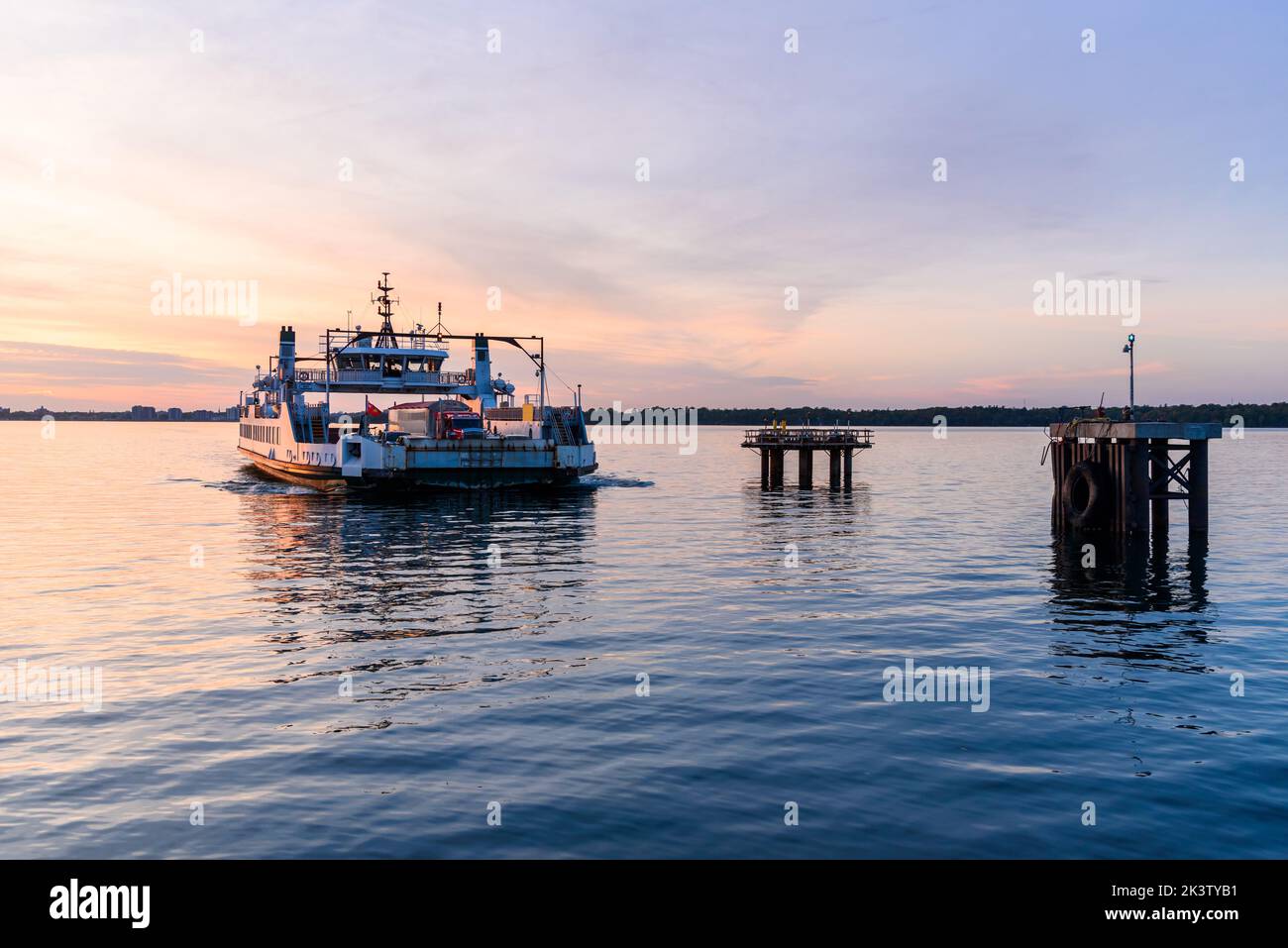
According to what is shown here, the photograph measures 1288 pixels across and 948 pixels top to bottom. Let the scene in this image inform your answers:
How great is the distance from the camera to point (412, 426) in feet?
238

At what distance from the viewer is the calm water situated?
1090 cm

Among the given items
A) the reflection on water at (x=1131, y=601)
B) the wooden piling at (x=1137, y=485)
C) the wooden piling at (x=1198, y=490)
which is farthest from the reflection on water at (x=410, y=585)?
the wooden piling at (x=1198, y=490)

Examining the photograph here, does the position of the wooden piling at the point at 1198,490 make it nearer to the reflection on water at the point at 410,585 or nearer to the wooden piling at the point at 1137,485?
the wooden piling at the point at 1137,485

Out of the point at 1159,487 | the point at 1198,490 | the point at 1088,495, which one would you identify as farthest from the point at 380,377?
the point at 1198,490

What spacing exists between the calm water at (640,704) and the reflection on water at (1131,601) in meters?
0.16

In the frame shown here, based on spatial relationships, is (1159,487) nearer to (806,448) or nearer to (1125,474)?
(1125,474)

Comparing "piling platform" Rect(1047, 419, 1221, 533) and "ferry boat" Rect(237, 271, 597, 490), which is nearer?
"piling platform" Rect(1047, 419, 1221, 533)

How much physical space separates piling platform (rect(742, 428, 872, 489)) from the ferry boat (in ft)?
50.0

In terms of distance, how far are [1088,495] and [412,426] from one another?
163 feet

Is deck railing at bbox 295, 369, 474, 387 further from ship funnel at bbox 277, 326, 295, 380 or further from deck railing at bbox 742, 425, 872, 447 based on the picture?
deck railing at bbox 742, 425, 872, 447

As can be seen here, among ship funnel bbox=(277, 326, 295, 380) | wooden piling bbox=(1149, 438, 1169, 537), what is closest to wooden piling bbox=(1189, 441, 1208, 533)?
wooden piling bbox=(1149, 438, 1169, 537)

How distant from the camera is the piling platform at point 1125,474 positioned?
124 ft

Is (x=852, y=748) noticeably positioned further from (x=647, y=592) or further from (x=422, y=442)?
(x=422, y=442)
